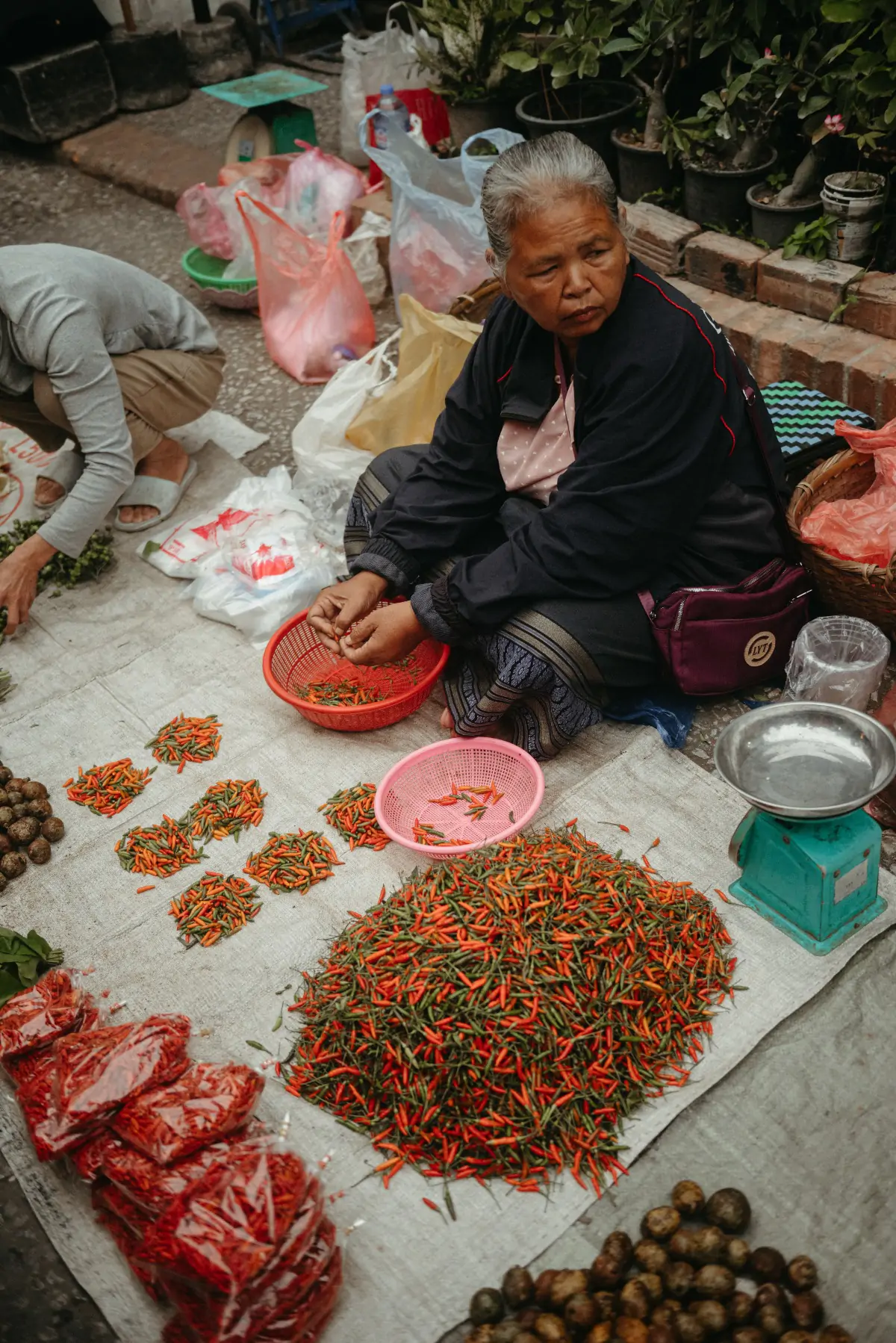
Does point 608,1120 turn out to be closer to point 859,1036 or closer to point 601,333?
point 859,1036

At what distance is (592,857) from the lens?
2.52 meters

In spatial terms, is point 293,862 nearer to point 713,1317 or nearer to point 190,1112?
point 190,1112

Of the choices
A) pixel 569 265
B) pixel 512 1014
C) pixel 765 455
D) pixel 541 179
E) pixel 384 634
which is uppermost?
pixel 541 179

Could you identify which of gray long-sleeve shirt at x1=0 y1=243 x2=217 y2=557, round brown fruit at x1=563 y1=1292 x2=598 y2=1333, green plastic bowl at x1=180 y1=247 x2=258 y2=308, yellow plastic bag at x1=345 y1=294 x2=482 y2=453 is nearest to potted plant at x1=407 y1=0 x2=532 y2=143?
green plastic bowl at x1=180 y1=247 x2=258 y2=308

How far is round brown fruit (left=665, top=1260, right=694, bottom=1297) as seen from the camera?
189 cm

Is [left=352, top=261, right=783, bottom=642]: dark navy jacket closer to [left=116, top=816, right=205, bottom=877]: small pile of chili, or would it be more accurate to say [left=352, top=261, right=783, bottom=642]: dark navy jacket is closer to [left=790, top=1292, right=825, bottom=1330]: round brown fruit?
[left=116, top=816, right=205, bottom=877]: small pile of chili

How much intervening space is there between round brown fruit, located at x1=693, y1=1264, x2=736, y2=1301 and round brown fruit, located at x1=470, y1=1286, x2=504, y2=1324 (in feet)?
1.09

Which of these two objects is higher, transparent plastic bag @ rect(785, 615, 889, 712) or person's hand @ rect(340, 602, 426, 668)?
person's hand @ rect(340, 602, 426, 668)

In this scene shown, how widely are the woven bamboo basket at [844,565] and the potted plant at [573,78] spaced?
2.10 meters

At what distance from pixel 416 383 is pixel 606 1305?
287 cm

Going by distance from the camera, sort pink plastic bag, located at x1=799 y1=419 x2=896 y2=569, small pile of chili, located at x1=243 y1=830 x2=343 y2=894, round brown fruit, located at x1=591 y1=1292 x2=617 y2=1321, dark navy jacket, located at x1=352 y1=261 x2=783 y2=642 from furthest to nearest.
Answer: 1. pink plastic bag, located at x1=799 y1=419 x2=896 y2=569
2. small pile of chili, located at x1=243 y1=830 x2=343 y2=894
3. dark navy jacket, located at x1=352 y1=261 x2=783 y2=642
4. round brown fruit, located at x1=591 y1=1292 x2=617 y2=1321

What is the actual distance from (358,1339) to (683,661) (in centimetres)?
165

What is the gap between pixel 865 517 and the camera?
3008mm

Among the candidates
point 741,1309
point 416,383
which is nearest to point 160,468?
point 416,383
